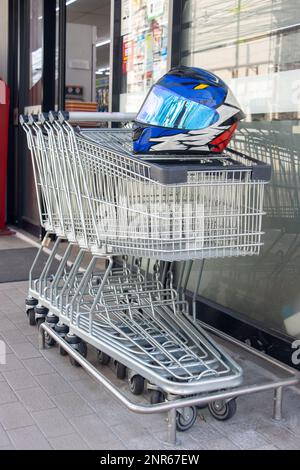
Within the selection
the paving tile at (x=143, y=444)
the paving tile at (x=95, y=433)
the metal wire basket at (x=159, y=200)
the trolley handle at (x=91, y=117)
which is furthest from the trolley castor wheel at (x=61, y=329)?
the trolley handle at (x=91, y=117)

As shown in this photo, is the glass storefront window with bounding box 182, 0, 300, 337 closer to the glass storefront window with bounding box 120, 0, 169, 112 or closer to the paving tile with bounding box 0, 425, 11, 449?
the glass storefront window with bounding box 120, 0, 169, 112

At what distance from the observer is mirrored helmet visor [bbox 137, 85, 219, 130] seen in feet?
9.81

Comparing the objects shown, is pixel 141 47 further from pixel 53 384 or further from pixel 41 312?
pixel 53 384

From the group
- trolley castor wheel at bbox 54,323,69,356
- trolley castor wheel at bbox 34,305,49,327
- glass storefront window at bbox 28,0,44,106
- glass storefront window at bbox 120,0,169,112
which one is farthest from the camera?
glass storefront window at bbox 28,0,44,106

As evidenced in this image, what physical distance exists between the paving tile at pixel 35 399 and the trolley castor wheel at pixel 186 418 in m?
0.69

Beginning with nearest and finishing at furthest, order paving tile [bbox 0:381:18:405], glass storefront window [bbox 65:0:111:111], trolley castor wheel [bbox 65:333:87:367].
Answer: paving tile [bbox 0:381:18:405]
trolley castor wheel [bbox 65:333:87:367]
glass storefront window [bbox 65:0:111:111]

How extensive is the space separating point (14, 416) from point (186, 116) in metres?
1.72

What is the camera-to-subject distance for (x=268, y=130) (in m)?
3.85

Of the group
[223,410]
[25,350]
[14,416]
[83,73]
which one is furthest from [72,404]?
[83,73]

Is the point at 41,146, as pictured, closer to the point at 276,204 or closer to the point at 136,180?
the point at 136,180

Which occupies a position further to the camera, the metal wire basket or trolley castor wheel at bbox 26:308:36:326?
trolley castor wheel at bbox 26:308:36:326

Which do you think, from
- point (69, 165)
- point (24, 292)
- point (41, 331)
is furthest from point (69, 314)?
point (24, 292)

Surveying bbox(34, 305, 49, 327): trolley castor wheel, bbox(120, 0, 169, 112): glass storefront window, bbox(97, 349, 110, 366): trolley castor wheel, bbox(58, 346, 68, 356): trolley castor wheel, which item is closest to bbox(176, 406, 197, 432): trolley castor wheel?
bbox(97, 349, 110, 366): trolley castor wheel

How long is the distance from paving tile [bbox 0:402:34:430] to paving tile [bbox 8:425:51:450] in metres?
0.05
